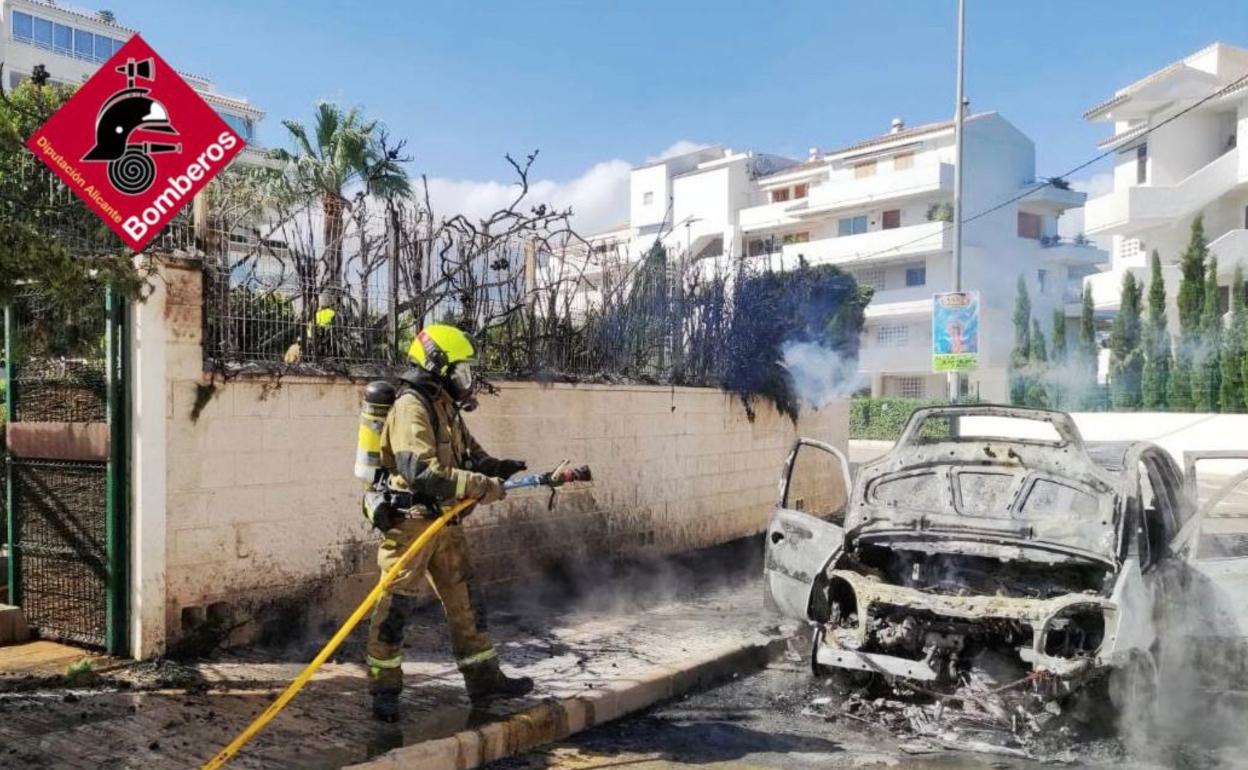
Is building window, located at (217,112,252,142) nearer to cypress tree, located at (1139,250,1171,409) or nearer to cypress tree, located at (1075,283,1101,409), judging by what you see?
cypress tree, located at (1075,283,1101,409)

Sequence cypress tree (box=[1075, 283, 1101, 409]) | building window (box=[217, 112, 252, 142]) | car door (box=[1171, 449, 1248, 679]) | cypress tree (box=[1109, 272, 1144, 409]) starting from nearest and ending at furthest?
1. car door (box=[1171, 449, 1248, 679])
2. cypress tree (box=[1109, 272, 1144, 409])
3. cypress tree (box=[1075, 283, 1101, 409])
4. building window (box=[217, 112, 252, 142])

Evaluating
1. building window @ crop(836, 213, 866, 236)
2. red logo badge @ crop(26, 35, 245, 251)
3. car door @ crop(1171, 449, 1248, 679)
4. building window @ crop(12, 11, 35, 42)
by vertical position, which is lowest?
car door @ crop(1171, 449, 1248, 679)

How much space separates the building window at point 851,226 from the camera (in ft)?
151

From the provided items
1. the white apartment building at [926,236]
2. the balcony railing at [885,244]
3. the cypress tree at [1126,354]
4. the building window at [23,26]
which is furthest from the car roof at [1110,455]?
the building window at [23,26]

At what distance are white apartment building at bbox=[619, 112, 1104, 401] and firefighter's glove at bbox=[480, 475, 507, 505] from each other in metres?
37.5

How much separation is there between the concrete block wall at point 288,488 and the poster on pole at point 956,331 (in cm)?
737

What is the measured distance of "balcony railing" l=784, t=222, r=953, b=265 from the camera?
41.2 metres

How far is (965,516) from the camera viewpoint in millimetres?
6023

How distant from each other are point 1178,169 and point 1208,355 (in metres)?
10.0

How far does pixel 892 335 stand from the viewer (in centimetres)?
4400

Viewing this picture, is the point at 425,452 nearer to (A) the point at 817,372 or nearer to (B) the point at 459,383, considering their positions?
(B) the point at 459,383

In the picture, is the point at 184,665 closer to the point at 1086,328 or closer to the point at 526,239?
the point at 526,239

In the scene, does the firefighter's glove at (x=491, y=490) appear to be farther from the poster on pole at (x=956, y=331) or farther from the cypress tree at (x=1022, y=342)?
the cypress tree at (x=1022, y=342)

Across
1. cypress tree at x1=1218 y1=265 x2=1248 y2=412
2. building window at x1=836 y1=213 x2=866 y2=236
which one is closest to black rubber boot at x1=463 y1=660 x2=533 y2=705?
cypress tree at x1=1218 y1=265 x2=1248 y2=412
